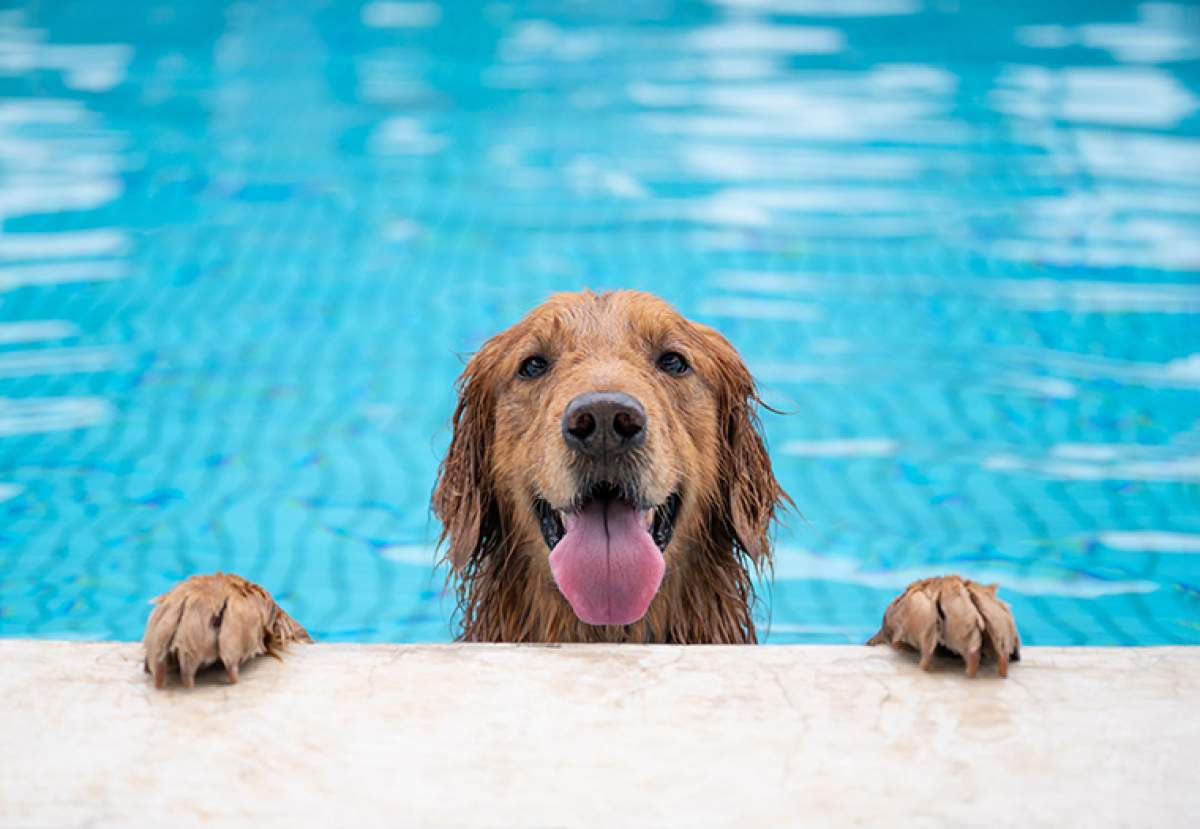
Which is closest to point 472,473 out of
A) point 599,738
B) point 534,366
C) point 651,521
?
point 534,366

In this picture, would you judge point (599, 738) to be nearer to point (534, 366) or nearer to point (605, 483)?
point (605, 483)

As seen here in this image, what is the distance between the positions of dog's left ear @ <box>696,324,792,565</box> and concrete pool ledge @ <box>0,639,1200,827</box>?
1.17 metres

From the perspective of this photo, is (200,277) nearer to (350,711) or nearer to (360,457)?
(360,457)

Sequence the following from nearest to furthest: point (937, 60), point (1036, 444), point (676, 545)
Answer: point (676, 545)
point (1036, 444)
point (937, 60)

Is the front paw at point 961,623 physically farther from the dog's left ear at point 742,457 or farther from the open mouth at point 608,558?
the dog's left ear at point 742,457

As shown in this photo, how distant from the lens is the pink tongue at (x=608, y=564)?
3.69m

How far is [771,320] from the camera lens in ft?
27.8

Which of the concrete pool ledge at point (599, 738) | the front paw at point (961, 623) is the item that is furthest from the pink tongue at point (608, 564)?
the front paw at point (961, 623)

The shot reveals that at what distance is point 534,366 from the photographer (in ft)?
13.9

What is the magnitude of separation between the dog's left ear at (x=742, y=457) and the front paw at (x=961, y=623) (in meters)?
1.25

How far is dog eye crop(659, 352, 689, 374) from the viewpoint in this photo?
426cm

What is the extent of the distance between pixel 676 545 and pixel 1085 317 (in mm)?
5053

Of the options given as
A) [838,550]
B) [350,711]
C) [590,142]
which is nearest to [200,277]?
[590,142]

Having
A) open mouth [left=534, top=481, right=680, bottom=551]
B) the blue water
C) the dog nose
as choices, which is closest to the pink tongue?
open mouth [left=534, top=481, right=680, bottom=551]
